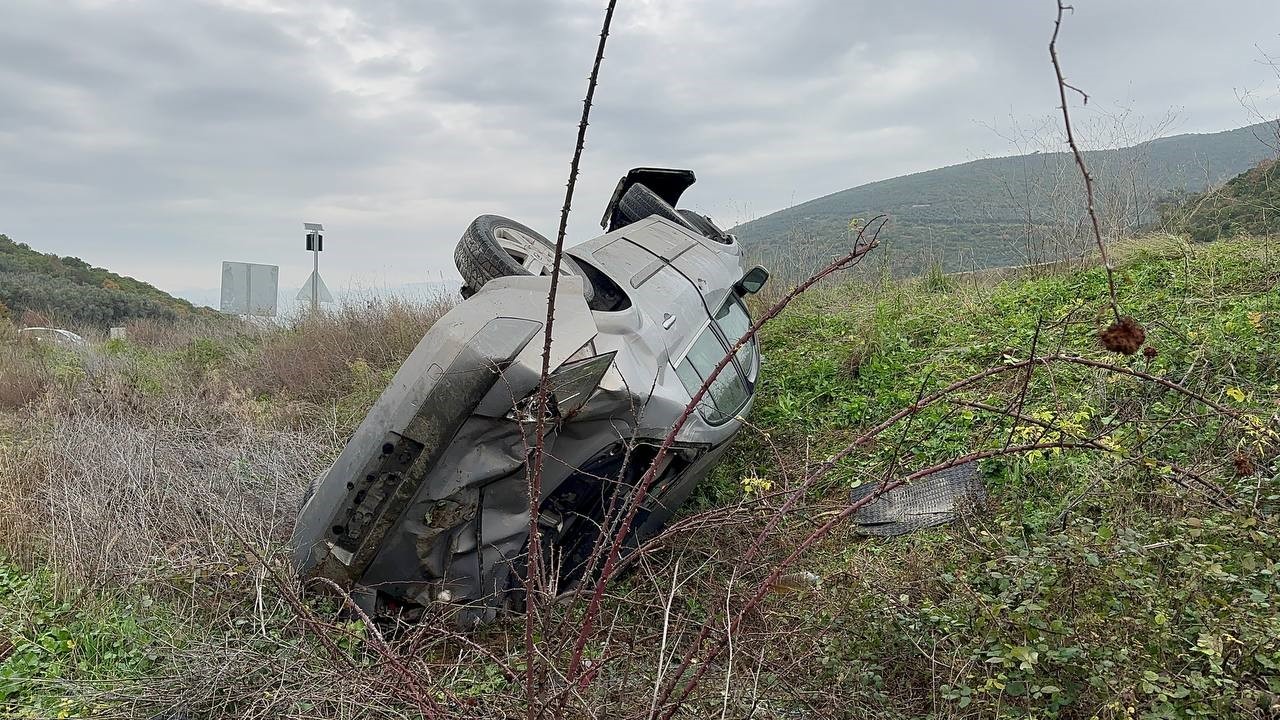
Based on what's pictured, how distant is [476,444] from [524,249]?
112 inches

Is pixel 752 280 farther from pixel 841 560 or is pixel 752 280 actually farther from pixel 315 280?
pixel 315 280

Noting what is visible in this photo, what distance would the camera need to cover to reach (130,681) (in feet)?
10.6

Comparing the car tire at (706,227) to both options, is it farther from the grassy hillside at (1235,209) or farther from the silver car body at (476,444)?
the grassy hillside at (1235,209)

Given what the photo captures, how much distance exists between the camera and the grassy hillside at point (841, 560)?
2527mm

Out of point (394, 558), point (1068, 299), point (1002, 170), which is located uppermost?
point (1002, 170)

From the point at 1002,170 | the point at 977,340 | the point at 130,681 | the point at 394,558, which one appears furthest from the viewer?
the point at 1002,170

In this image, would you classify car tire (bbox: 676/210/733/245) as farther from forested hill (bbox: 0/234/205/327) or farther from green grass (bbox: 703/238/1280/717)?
forested hill (bbox: 0/234/205/327)

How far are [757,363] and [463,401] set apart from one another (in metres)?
3.36

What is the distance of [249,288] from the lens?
49.5 feet

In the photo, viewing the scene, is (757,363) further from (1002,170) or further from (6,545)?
(1002,170)

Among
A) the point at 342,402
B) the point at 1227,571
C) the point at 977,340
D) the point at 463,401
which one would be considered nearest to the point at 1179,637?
the point at 1227,571

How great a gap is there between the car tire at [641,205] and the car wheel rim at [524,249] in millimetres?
1148

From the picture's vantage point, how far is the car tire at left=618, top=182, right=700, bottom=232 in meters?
7.06

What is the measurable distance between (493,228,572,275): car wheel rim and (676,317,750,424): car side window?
1.35 meters
